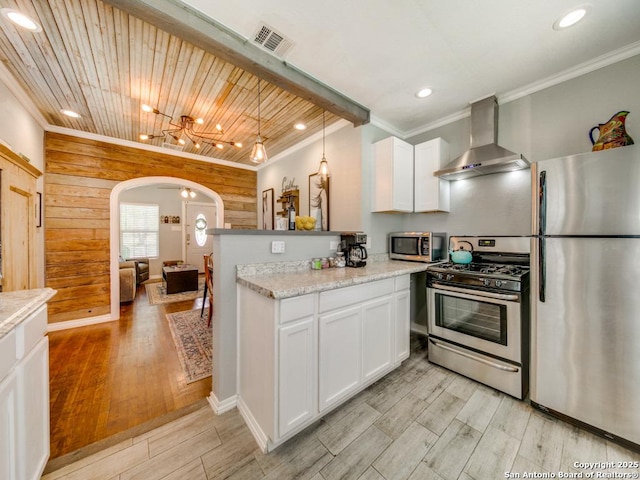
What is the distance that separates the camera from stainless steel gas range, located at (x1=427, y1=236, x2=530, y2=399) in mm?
1885

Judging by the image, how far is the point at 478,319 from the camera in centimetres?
214

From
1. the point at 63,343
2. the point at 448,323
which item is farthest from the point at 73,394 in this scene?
the point at 448,323

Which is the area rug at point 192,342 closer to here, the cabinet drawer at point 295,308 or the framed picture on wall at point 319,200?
the cabinet drawer at point 295,308

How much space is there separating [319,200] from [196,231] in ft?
18.9

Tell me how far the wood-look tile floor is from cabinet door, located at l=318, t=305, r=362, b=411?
21 cm

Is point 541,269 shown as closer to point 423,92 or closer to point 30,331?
point 423,92

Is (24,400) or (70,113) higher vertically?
(70,113)

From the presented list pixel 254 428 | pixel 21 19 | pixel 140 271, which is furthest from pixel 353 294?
pixel 140 271

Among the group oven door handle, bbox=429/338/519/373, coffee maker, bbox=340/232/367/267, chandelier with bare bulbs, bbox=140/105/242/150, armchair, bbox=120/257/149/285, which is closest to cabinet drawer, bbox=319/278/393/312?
coffee maker, bbox=340/232/367/267

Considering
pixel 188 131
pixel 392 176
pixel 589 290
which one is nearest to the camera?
pixel 589 290

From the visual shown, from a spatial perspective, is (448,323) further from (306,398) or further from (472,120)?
(472,120)

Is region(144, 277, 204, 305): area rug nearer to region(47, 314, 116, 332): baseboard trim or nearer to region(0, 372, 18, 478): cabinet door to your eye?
region(47, 314, 116, 332): baseboard trim

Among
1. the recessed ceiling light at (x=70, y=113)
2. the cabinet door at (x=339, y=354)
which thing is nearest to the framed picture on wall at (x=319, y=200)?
the cabinet door at (x=339, y=354)

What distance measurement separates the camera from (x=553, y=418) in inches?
66.5
